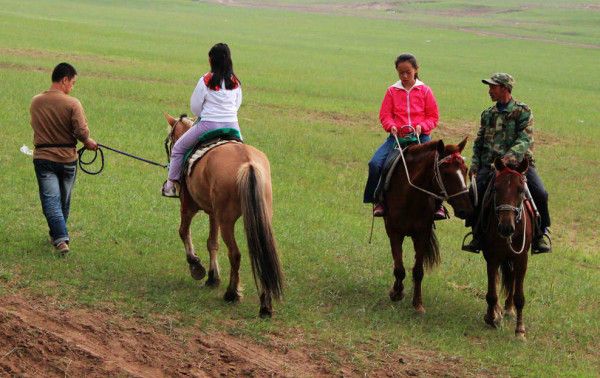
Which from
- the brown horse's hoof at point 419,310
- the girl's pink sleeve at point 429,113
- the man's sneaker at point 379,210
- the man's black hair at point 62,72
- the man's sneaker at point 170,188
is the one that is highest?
the man's black hair at point 62,72

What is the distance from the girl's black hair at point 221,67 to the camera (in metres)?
9.26

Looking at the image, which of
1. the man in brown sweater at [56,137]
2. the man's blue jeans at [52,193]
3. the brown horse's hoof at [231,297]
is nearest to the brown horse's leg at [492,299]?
the brown horse's hoof at [231,297]

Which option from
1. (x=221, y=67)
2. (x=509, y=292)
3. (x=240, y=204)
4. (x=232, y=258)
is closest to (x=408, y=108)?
(x=221, y=67)

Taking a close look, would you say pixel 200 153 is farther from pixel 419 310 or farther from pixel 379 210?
pixel 419 310

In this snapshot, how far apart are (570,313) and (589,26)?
70276 mm

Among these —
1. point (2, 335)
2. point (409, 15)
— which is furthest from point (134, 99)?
point (409, 15)

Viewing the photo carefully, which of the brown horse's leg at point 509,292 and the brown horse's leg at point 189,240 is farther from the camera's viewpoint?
the brown horse's leg at point 509,292

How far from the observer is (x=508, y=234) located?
29.5 ft

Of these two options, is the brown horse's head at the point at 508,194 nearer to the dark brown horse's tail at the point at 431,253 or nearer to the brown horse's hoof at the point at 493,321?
the brown horse's hoof at the point at 493,321

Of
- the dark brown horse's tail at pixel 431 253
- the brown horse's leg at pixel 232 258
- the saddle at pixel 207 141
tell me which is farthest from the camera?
the dark brown horse's tail at pixel 431 253

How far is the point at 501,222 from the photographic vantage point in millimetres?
9016

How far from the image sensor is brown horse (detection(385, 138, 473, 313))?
30.2 ft

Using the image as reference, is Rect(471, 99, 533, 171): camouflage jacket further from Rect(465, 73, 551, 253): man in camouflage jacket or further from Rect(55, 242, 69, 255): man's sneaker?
Rect(55, 242, 69, 255): man's sneaker

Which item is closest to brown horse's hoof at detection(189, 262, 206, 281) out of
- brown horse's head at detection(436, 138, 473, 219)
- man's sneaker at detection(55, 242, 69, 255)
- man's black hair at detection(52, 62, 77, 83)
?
man's sneaker at detection(55, 242, 69, 255)
